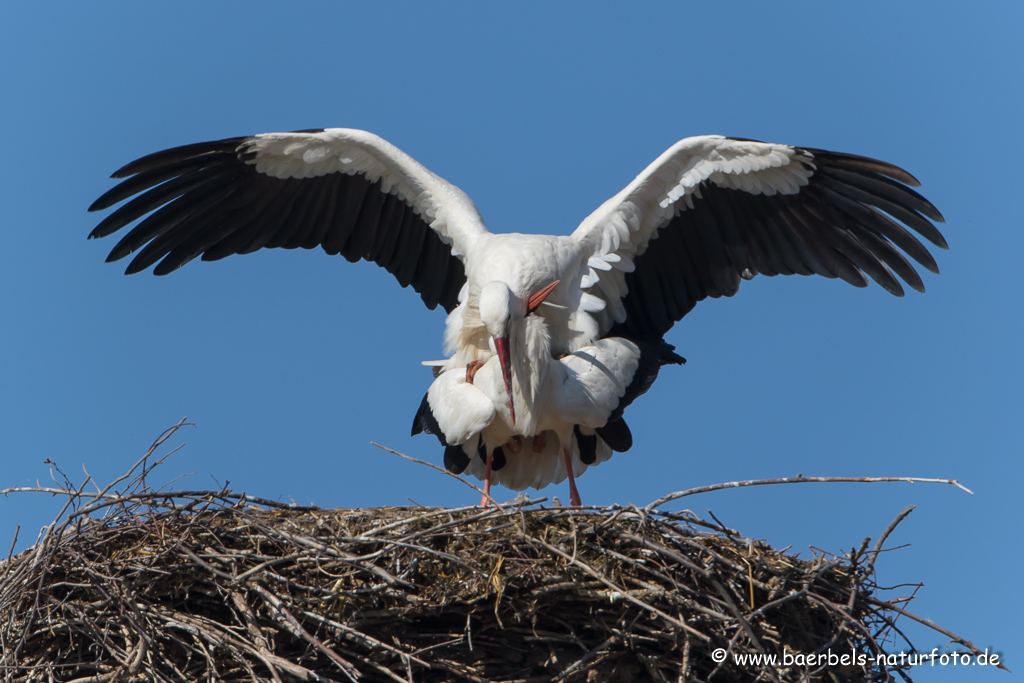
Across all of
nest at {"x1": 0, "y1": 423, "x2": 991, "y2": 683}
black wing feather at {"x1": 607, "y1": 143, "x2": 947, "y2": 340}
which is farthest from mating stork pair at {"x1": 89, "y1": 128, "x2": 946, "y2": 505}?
nest at {"x1": 0, "y1": 423, "x2": 991, "y2": 683}

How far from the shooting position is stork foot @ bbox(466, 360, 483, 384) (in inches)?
237

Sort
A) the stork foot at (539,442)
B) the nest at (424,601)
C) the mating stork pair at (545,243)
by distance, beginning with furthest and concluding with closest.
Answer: the stork foot at (539,442) < the mating stork pair at (545,243) < the nest at (424,601)

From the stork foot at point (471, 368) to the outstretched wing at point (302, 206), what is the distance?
2.57 ft

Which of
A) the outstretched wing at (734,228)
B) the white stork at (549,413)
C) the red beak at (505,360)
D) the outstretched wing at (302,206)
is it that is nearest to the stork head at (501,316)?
the red beak at (505,360)

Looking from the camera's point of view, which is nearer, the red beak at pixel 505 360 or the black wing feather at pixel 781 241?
the red beak at pixel 505 360

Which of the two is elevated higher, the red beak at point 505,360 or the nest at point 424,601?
the red beak at point 505,360

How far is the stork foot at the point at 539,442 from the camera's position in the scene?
256 inches

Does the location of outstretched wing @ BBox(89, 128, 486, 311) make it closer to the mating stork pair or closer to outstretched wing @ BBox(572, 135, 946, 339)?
the mating stork pair

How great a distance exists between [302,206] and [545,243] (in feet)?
5.80

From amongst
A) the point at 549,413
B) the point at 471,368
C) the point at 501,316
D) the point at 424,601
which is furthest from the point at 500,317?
the point at 424,601

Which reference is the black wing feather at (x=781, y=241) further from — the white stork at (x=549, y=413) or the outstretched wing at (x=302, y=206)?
the outstretched wing at (x=302, y=206)

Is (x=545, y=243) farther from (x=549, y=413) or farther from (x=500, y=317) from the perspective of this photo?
(x=549, y=413)

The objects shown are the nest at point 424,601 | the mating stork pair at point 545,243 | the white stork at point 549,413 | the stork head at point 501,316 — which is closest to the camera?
the nest at point 424,601

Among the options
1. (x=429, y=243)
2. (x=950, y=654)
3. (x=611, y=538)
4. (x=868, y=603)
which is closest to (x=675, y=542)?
(x=611, y=538)
